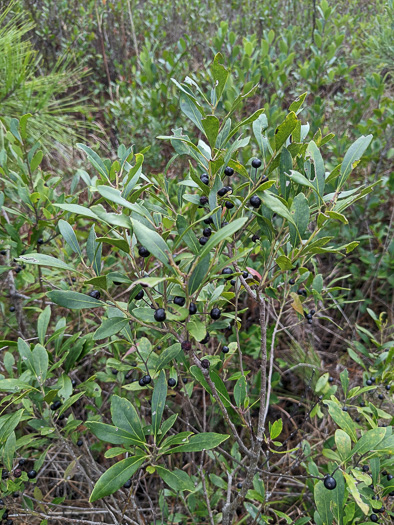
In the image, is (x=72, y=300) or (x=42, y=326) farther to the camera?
(x=42, y=326)

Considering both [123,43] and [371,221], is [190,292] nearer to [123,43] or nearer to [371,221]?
[371,221]

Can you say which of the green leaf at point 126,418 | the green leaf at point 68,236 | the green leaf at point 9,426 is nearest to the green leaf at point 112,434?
the green leaf at point 126,418

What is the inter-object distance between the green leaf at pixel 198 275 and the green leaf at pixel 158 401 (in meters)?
0.31

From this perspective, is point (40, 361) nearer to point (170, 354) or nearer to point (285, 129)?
point (170, 354)

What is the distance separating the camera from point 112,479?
29.8 inches

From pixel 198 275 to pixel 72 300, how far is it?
0.28 meters

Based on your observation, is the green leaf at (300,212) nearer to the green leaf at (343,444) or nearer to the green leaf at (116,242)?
the green leaf at (116,242)

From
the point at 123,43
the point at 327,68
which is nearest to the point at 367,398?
the point at 327,68

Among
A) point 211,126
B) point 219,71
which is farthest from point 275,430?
point 219,71

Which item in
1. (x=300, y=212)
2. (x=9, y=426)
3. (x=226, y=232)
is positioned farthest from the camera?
(x=9, y=426)

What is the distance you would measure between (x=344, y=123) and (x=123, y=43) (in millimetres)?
3298

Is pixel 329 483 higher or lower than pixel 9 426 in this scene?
lower

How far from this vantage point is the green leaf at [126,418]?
0.85 m

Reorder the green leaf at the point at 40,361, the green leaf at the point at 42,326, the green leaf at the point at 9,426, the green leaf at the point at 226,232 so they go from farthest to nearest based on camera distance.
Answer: the green leaf at the point at 42,326 < the green leaf at the point at 40,361 < the green leaf at the point at 9,426 < the green leaf at the point at 226,232
